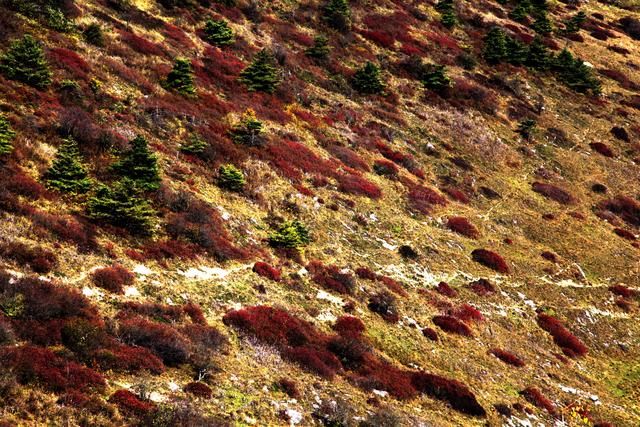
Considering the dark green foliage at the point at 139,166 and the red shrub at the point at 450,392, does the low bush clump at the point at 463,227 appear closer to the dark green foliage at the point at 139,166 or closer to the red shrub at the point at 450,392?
the red shrub at the point at 450,392

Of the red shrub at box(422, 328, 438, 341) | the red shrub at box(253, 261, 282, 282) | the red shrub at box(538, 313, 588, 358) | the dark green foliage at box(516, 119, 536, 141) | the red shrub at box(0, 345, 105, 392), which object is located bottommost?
the red shrub at box(538, 313, 588, 358)

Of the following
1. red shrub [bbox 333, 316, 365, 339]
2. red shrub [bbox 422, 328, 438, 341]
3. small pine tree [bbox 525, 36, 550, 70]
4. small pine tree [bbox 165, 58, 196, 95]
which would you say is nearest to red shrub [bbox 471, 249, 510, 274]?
red shrub [bbox 422, 328, 438, 341]

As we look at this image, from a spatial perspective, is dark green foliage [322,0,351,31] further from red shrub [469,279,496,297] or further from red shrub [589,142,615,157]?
red shrub [469,279,496,297]

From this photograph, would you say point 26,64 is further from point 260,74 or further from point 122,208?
point 260,74

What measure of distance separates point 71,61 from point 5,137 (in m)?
11.1

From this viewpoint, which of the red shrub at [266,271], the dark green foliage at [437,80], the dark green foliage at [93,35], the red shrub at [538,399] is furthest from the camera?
the dark green foliage at [437,80]

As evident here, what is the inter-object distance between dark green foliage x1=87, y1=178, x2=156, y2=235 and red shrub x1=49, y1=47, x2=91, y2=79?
11194 millimetres

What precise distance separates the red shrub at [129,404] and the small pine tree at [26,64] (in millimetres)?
19754

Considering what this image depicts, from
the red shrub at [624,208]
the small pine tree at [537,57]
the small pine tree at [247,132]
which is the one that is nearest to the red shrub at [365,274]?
the small pine tree at [247,132]

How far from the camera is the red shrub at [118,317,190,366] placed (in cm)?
1479

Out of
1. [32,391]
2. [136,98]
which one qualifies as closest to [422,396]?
[32,391]

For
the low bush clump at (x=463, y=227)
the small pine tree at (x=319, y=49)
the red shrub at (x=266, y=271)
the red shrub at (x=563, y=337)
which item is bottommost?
the red shrub at (x=563, y=337)

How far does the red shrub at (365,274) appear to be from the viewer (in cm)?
2689

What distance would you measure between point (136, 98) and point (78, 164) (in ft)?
34.1
